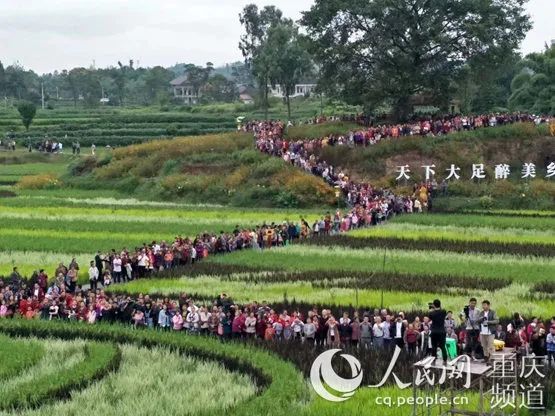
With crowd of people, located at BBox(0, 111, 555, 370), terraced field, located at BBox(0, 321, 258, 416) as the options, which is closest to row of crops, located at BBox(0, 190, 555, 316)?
crowd of people, located at BBox(0, 111, 555, 370)

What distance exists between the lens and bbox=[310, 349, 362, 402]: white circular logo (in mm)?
15711

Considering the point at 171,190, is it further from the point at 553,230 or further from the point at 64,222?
the point at 553,230

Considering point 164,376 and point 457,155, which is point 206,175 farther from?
point 164,376

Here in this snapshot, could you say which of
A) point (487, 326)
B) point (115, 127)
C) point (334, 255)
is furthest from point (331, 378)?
point (115, 127)

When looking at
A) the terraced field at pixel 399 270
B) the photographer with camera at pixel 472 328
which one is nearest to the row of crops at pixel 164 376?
the photographer with camera at pixel 472 328

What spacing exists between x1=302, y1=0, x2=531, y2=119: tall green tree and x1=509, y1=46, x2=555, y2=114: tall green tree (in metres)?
19.7

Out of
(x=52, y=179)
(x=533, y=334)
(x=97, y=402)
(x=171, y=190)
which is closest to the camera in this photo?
(x=97, y=402)

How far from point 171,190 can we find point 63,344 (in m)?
33.4

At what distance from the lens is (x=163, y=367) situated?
18328mm

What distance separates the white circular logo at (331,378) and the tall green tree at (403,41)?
4010 cm

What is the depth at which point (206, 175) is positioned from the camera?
54.2 m

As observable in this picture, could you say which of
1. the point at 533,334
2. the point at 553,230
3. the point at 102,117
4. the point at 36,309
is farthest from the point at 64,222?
the point at 102,117

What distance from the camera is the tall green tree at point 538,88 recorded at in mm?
75938

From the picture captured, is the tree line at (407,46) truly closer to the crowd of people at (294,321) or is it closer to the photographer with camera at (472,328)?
the crowd of people at (294,321)
